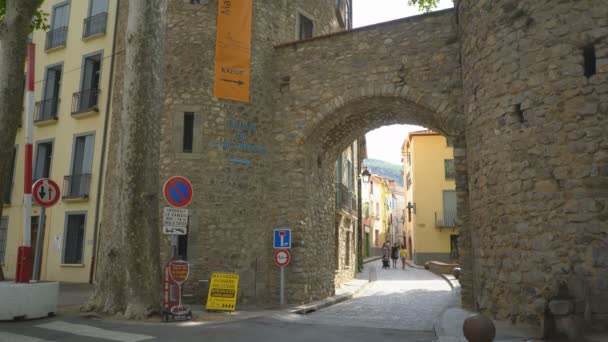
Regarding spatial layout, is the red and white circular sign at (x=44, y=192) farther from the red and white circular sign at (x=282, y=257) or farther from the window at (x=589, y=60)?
the window at (x=589, y=60)

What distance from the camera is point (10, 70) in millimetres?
9023

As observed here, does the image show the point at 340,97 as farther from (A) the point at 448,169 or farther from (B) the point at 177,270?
(A) the point at 448,169

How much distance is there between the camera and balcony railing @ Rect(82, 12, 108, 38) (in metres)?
16.0

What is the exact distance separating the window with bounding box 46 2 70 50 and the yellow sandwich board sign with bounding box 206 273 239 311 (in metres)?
12.2

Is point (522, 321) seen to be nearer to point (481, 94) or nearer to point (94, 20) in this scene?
point (481, 94)

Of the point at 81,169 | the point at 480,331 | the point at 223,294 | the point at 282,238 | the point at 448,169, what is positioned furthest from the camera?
the point at 448,169

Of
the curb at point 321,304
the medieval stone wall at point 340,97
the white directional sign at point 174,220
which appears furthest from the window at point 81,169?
the white directional sign at point 174,220

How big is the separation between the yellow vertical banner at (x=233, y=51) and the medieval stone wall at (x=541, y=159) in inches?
234

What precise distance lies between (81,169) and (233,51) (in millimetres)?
7272

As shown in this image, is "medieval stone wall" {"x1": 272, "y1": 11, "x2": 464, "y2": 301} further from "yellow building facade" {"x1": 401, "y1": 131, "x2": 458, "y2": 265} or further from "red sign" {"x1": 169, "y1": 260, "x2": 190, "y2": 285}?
"yellow building facade" {"x1": 401, "y1": 131, "x2": 458, "y2": 265}

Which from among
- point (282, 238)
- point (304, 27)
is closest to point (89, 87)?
point (304, 27)

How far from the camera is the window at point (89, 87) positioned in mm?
15805

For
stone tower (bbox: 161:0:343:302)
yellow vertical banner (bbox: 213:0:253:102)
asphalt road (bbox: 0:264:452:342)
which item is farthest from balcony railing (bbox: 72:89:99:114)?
asphalt road (bbox: 0:264:452:342)

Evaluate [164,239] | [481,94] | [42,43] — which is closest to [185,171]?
[164,239]
